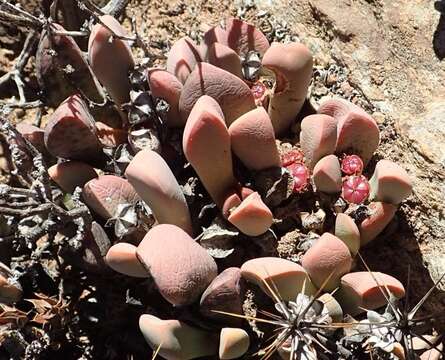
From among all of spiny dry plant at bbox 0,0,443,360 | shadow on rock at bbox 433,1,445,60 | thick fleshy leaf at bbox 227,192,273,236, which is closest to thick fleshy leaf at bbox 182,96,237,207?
spiny dry plant at bbox 0,0,443,360

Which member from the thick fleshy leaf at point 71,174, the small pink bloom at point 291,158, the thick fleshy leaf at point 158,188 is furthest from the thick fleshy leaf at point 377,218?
the thick fleshy leaf at point 71,174

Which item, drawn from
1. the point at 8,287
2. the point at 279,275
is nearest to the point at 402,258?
the point at 279,275

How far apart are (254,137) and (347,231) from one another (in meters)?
0.33

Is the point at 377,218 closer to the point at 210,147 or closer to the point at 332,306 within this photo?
the point at 332,306

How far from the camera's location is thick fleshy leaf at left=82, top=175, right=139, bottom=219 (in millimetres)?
1689

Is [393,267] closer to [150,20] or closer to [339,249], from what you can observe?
[339,249]

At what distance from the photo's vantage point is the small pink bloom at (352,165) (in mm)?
1775

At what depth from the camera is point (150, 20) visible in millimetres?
2291

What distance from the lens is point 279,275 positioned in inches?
59.6

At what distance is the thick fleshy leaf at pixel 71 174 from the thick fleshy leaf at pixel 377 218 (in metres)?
0.74

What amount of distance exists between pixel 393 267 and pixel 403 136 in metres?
0.37

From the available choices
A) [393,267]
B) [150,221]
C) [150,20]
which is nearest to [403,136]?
[393,267]

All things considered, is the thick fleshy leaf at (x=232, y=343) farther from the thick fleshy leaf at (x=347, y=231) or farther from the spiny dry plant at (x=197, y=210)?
the thick fleshy leaf at (x=347, y=231)

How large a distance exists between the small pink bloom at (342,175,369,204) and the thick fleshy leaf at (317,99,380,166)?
88mm
